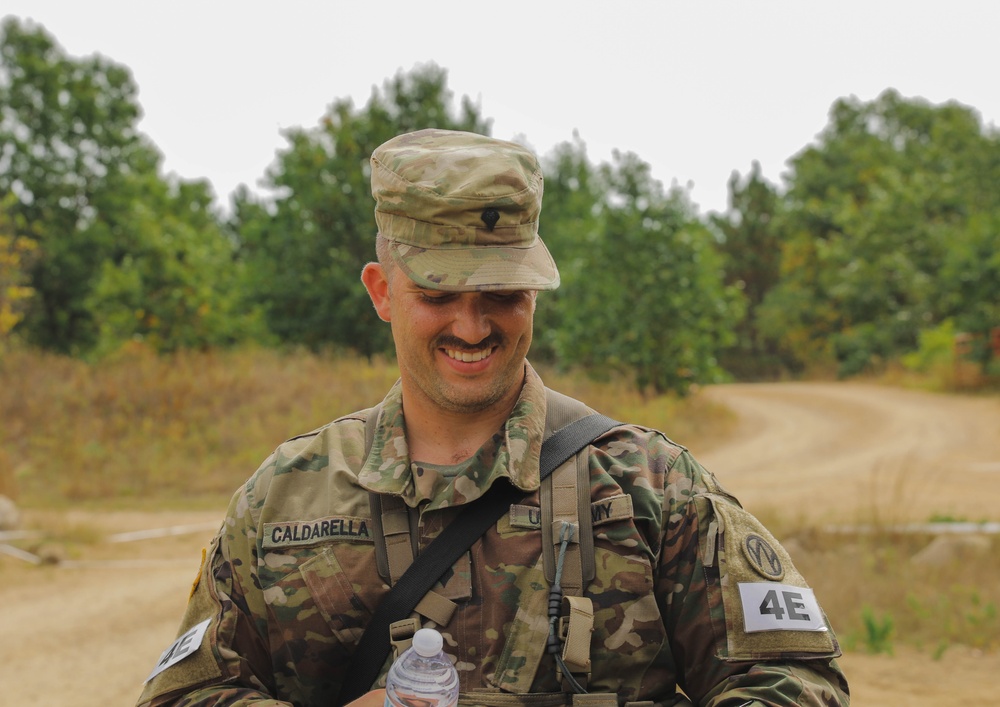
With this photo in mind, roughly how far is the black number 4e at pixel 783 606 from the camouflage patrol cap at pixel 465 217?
762 millimetres

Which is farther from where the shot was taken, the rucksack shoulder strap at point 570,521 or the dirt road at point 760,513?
the dirt road at point 760,513

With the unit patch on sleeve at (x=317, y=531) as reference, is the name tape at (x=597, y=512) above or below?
above

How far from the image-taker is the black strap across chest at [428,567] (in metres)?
2.01

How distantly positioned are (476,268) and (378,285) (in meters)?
0.34

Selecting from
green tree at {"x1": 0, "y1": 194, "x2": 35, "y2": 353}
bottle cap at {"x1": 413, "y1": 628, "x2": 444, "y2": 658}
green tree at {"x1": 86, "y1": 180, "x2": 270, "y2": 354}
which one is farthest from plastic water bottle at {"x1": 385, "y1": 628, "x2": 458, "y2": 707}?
green tree at {"x1": 86, "y1": 180, "x2": 270, "y2": 354}

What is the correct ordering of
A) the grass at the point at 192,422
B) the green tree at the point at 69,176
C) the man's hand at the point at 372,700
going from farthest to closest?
the green tree at the point at 69,176
the grass at the point at 192,422
the man's hand at the point at 372,700

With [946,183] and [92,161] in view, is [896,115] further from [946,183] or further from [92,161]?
[92,161]

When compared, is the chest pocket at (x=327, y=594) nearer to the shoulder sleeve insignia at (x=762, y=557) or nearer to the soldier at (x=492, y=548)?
the soldier at (x=492, y=548)

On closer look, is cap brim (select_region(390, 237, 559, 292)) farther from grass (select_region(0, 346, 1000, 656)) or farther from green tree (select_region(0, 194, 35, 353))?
green tree (select_region(0, 194, 35, 353))

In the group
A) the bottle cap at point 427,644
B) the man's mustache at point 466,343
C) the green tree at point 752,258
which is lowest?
the green tree at point 752,258

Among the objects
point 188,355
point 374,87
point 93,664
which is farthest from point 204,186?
point 93,664

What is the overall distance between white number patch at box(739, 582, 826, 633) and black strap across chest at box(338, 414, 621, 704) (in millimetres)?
459

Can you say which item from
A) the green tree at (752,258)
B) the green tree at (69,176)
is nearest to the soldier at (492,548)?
the green tree at (69,176)

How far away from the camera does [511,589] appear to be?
202cm
